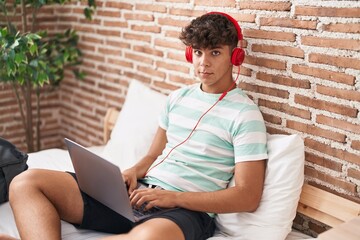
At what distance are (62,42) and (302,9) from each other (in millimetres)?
1775

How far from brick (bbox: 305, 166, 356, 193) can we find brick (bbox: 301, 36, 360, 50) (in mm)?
454

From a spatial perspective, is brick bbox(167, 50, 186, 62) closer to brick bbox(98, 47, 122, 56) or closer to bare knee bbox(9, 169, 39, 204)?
brick bbox(98, 47, 122, 56)

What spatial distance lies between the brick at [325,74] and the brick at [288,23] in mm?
143

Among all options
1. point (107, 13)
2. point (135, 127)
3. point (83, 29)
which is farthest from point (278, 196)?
point (83, 29)

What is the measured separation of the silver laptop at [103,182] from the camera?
58.6 inches

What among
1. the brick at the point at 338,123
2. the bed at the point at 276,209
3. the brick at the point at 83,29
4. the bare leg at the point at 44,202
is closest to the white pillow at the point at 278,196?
the bed at the point at 276,209

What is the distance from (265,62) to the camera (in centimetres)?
185

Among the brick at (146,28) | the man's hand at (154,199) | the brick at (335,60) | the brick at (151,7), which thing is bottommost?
the man's hand at (154,199)

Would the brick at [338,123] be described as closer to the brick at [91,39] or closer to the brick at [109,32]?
the brick at [109,32]

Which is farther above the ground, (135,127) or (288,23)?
(288,23)

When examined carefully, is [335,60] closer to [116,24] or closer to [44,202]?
[44,202]

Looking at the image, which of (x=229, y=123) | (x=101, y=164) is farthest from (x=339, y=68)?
(x=101, y=164)

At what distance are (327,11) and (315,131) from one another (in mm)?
422

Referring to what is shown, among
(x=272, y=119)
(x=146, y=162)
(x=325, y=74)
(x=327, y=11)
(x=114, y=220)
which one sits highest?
(x=327, y=11)
